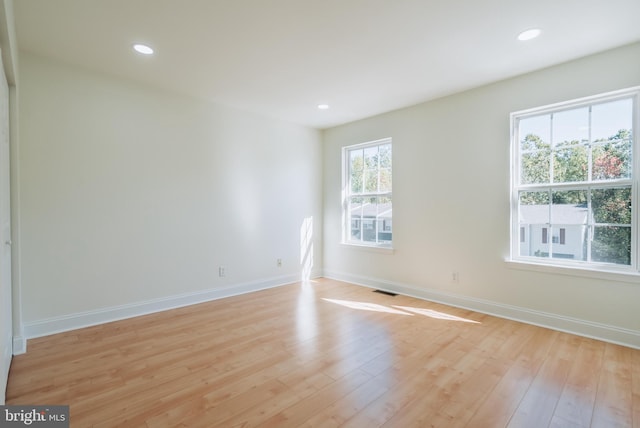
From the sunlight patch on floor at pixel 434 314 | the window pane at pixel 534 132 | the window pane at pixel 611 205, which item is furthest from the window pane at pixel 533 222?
the sunlight patch on floor at pixel 434 314

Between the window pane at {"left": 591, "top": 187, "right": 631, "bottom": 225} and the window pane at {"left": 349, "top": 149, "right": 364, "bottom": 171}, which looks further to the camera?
the window pane at {"left": 349, "top": 149, "right": 364, "bottom": 171}

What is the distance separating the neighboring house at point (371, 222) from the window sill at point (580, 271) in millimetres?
1633

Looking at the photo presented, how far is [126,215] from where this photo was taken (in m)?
3.29

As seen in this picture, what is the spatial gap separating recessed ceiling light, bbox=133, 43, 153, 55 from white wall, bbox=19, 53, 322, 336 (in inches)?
29.8

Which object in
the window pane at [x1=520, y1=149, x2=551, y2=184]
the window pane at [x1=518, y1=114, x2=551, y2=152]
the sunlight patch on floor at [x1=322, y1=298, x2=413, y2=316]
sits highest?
the window pane at [x1=518, y1=114, x2=551, y2=152]

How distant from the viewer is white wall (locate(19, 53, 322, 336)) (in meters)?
2.82

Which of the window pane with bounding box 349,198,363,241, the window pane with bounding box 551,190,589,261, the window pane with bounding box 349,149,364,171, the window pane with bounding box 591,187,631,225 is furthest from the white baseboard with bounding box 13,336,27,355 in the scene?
the window pane with bounding box 591,187,631,225

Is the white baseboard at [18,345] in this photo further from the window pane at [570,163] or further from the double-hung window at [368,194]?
the window pane at [570,163]

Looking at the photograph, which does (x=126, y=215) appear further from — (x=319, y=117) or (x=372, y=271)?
(x=372, y=271)

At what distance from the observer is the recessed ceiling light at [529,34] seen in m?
2.38

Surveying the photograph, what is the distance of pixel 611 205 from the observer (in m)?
2.76

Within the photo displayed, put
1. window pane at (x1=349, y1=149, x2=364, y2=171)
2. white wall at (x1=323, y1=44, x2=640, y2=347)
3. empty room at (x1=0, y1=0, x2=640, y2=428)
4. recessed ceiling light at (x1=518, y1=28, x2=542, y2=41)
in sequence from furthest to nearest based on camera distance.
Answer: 1. window pane at (x1=349, y1=149, x2=364, y2=171)
2. white wall at (x1=323, y1=44, x2=640, y2=347)
3. recessed ceiling light at (x1=518, y1=28, x2=542, y2=41)
4. empty room at (x1=0, y1=0, x2=640, y2=428)

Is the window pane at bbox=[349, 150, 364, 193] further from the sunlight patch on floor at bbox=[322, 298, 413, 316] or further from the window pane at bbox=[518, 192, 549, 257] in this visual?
the window pane at bbox=[518, 192, 549, 257]

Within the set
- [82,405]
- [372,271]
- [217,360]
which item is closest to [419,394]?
[217,360]
